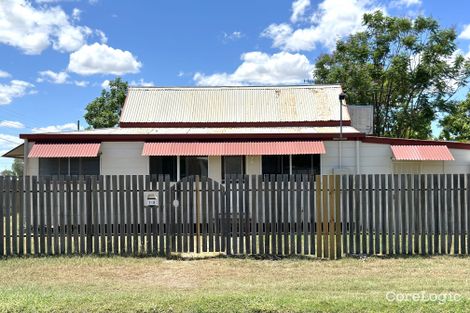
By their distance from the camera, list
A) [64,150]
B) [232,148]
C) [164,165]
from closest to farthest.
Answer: [64,150] → [232,148] → [164,165]

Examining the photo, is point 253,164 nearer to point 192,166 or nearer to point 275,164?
point 275,164

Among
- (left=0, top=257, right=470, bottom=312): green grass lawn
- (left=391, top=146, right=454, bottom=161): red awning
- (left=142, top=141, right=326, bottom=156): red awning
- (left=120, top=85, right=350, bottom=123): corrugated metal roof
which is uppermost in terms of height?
(left=120, top=85, right=350, bottom=123): corrugated metal roof

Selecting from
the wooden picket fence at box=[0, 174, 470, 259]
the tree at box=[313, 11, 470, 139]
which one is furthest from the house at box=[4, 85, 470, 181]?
the tree at box=[313, 11, 470, 139]

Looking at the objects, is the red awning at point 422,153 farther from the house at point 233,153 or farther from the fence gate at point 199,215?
the fence gate at point 199,215

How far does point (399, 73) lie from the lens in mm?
26203

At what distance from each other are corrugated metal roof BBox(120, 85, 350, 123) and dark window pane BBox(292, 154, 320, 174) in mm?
2579

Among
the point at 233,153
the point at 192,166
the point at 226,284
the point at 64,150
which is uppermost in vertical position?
the point at 64,150

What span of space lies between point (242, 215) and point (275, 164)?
5805mm

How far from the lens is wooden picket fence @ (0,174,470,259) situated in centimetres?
861

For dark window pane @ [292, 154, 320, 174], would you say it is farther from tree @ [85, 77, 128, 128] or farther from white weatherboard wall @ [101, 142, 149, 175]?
tree @ [85, 77, 128, 128]

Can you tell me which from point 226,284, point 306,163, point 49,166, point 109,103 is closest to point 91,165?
point 49,166

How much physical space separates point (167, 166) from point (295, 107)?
583cm

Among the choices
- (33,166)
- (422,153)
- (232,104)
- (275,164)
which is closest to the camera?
(422,153)

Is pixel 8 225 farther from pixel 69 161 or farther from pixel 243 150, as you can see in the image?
pixel 243 150
